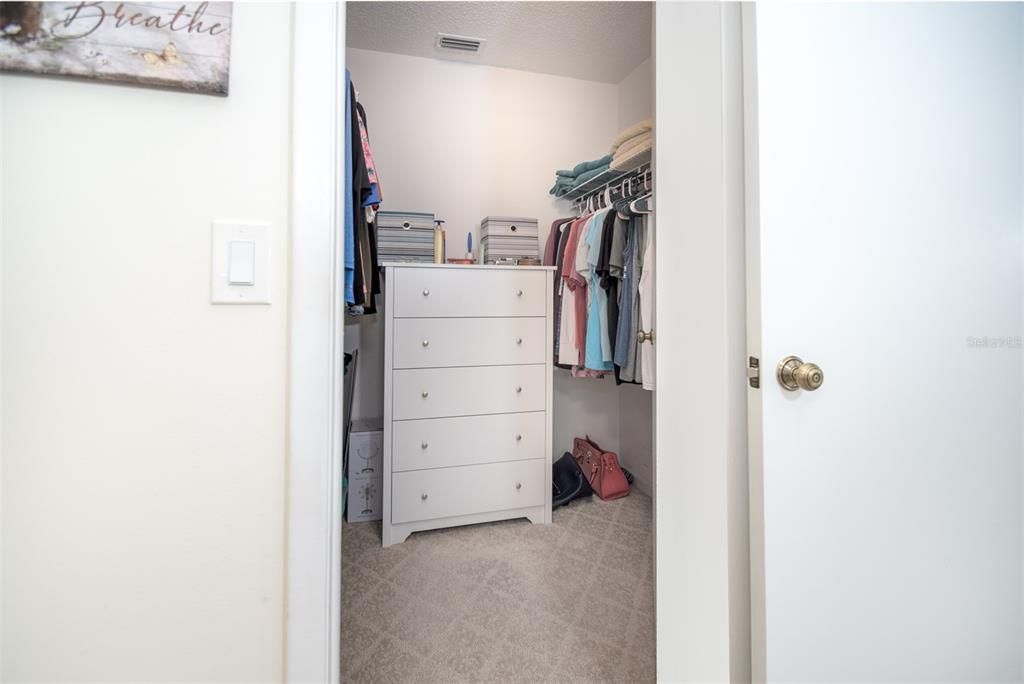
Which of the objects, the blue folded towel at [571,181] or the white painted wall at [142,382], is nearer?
the white painted wall at [142,382]

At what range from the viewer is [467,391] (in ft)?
6.36

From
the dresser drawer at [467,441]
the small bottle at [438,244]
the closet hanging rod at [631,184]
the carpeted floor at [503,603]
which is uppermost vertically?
the closet hanging rod at [631,184]

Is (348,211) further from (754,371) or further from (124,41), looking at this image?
(754,371)

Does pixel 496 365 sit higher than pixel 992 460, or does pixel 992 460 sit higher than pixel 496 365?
pixel 496 365

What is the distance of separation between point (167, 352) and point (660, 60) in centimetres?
104

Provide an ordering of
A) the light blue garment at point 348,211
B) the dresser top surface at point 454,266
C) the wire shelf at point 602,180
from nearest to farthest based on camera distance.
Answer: the light blue garment at point 348,211
the dresser top surface at point 454,266
the wire shelf at point 602,180

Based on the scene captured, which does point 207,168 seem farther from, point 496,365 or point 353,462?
point 353,462

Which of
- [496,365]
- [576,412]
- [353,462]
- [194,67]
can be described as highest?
[194,67]

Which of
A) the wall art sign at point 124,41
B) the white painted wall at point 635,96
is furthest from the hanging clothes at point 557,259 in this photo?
the wall art sign at point 124,41

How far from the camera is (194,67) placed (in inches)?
23.2

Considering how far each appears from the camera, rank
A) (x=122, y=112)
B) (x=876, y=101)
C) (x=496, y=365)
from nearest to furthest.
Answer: (x=122, y=112) < (x=876, y=101) < (x=496, y=365)

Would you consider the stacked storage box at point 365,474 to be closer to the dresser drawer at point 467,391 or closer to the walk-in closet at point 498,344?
the walk-in closet at point 498,344

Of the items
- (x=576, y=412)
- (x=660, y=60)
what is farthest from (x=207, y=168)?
(x=576, y=412)

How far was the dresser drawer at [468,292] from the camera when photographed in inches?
72.9
